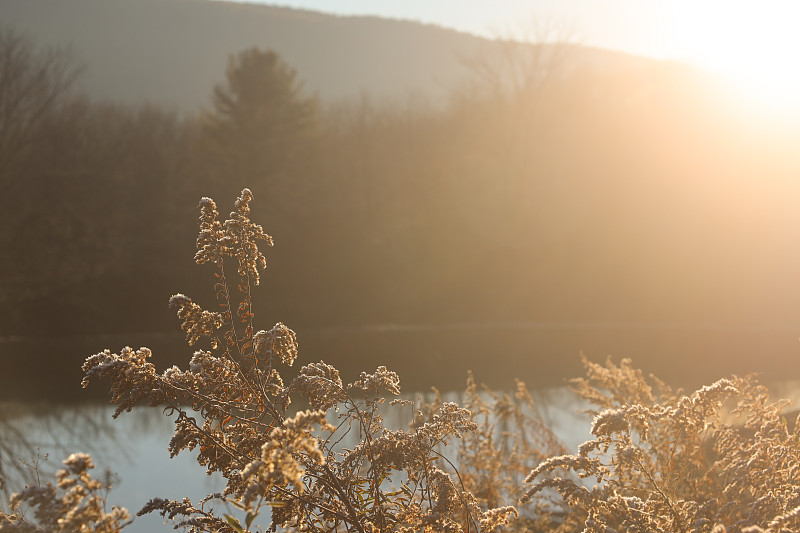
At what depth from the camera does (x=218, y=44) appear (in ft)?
327

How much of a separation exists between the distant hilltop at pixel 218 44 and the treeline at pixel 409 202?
39.9 meters

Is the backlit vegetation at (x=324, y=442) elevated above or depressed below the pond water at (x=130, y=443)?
above

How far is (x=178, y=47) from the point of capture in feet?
314

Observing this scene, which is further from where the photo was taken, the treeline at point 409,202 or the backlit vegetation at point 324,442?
the treeline at point 409,202

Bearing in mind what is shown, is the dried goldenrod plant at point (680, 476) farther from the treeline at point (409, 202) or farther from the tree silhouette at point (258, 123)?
the tree silhouette at point (258, 123)

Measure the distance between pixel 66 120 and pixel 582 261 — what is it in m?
23.9

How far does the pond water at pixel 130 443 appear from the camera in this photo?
8.60 m

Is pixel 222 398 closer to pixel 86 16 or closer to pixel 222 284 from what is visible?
pixel 222 284

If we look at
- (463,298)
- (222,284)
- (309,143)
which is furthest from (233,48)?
(222,284)

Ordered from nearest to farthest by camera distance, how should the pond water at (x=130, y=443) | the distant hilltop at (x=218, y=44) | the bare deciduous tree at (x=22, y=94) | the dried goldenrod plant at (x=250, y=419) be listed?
the dried goldenrod plant at (x=250, y=419)
the pond water at (x=130, y=443)
the bare deciduous tree at (x=22, y=94)
the distant hilltop at (x=218, y=44)

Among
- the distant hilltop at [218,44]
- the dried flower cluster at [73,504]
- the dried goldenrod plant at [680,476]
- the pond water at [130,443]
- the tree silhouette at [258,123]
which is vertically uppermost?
the distant hilltop at [218,44]

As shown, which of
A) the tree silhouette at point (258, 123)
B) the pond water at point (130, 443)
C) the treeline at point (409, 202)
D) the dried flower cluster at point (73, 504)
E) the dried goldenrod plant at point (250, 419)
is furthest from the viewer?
the tree silhouette at point (258, 123)

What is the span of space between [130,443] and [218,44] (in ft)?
319

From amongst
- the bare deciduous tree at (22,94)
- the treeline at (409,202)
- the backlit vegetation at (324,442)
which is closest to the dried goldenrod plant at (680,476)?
the backlit vegetation at (324,442)
